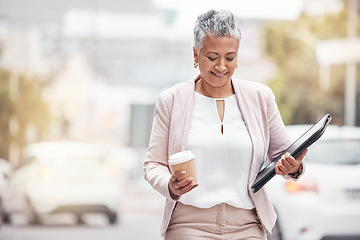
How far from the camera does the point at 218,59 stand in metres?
2.02

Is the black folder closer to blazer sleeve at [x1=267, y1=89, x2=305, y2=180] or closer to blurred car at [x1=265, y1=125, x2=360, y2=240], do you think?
blazer sleeve at [x1=267, y1=89, x2=305, y2=180]

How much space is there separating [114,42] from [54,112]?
3.15 feet

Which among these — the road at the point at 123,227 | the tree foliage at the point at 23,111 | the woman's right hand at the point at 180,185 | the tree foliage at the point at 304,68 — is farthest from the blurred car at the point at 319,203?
the woman's right hand at the point at 180,185

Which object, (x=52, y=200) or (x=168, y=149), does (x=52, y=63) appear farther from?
(x=168, y=149)

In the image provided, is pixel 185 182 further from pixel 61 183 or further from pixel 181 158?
pixel 61 183

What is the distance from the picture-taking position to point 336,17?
25.4 ft

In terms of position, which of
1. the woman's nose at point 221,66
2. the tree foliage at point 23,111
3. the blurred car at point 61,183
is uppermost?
the woman's nose at point 221,66

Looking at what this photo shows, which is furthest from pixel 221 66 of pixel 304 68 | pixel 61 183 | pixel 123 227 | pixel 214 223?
pixel 304 68

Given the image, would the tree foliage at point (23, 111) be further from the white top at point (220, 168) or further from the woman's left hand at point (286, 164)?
the woman's left hand at point (286, 164)

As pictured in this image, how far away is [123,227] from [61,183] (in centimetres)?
82

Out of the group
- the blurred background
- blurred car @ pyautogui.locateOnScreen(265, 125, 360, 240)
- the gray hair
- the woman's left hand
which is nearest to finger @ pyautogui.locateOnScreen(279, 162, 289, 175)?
the woman's left hand

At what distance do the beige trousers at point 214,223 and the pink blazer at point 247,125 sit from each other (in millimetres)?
37

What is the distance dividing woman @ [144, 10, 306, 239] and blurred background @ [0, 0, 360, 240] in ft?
16.6

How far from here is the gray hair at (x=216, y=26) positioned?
200 centimetres
